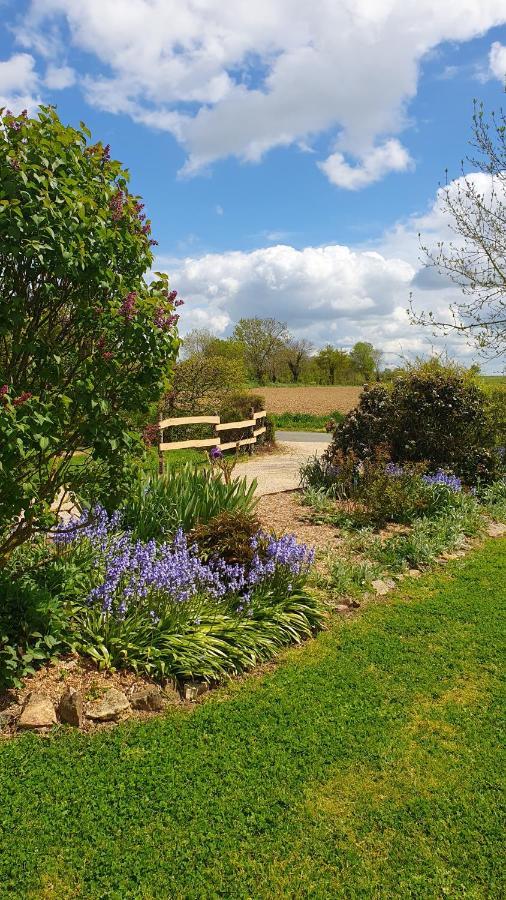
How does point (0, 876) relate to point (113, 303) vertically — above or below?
below

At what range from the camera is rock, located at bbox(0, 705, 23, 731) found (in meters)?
3.74

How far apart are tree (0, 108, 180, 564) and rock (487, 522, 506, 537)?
6067 millimetres

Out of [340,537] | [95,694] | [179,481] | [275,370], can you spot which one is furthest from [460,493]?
[275,370]

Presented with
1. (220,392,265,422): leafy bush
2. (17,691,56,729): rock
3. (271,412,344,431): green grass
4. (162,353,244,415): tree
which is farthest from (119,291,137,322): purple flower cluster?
(271,412,344,431): green grass

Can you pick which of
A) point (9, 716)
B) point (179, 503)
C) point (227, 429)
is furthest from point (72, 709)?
point (227, 429)

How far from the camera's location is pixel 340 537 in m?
7.87

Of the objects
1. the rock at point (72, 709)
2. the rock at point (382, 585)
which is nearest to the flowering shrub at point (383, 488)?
the rock at point (382, 585)

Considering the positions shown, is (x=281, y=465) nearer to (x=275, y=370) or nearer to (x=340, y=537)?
(x=340, y=537)

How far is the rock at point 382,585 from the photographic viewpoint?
6.30 metres

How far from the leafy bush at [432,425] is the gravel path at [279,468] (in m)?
1.55

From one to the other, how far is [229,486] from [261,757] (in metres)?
3.89

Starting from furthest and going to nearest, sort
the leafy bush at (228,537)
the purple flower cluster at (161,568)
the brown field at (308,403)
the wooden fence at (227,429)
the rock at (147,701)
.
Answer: the brown field at (308,403) → the wooden fence at (227,429) → the leafy bush at (228,537) → the purple flower cluster at (161,568) → the rock at (147,701)

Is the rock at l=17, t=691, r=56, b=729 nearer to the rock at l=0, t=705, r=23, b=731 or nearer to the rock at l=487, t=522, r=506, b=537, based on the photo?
the rock at l=0, t=705, r=23, b=731

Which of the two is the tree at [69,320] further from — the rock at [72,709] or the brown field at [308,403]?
the brown field at [308,403]
